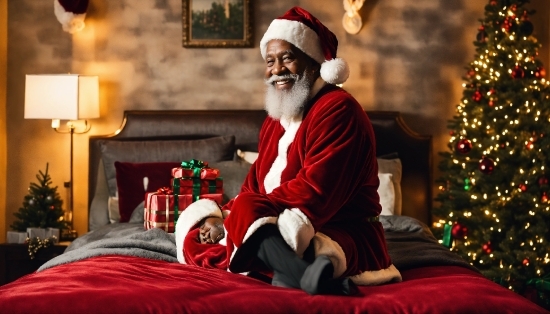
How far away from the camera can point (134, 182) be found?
4.66m

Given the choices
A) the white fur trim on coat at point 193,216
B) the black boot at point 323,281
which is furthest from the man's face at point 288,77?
the black boot at point 323,281

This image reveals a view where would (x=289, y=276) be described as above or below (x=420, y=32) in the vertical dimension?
below

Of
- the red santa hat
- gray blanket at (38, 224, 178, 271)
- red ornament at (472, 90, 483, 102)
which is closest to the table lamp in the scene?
gray blanket at (38, 224, 178, 271)

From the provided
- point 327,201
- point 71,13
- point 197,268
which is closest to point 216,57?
point 71,13

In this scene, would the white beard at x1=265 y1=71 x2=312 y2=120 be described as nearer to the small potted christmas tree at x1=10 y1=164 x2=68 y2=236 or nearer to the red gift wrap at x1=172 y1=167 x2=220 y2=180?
the red gift wrap at x1=172 y1=167 x2=220 y2=180

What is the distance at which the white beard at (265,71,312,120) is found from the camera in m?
3.13

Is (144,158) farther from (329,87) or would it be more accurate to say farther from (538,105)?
(538,105)

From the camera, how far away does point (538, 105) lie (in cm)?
489

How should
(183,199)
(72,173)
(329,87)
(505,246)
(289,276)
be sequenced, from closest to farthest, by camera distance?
(289,276)
(329,87)
(183,199)
(505,246)
(72,173)

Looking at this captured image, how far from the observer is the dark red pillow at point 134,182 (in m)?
4.63

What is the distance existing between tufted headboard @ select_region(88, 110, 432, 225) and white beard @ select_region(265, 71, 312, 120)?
6.82 feet

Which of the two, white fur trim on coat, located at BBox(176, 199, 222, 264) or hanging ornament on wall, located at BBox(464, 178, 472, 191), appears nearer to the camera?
white fur trim on coat, located at BBox(176, 199, 222, 264)

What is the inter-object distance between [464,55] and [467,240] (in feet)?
4.17

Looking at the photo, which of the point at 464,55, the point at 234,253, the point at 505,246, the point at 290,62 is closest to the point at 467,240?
the point at 505,246
